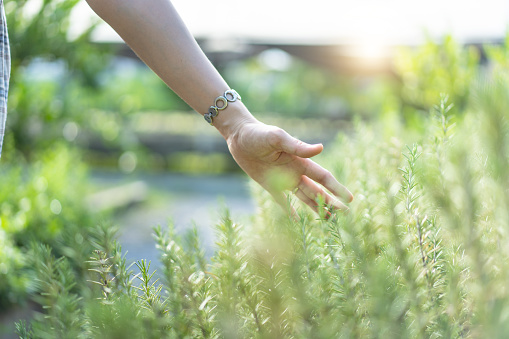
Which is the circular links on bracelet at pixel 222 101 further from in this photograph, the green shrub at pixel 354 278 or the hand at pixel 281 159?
the green shrub at pixel 354 278

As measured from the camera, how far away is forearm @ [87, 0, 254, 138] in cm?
141

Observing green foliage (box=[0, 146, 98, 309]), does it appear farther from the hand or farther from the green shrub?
the green shrub

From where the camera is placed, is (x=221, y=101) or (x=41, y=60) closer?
(x=221, y=101)

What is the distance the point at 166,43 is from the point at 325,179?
652mm

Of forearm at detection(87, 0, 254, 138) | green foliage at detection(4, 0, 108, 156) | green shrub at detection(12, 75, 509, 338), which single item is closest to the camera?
green shrub at detection(12, 75, 509, 338)

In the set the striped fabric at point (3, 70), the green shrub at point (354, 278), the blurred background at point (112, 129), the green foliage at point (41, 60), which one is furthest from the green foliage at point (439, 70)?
the green foliage at point (41, 60)

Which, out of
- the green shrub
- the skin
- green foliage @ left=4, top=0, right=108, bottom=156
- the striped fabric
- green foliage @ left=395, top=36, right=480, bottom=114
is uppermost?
green foliage @ left=395, top=36, right=480, bottom=114

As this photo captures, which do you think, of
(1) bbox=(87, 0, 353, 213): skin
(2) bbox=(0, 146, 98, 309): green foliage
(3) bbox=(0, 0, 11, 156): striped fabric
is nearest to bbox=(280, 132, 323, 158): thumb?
(1) bbox=(87, 0, 353, 213): skin

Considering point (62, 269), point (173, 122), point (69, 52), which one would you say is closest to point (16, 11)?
point (69, 52)

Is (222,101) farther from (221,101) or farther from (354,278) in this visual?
(354,278)

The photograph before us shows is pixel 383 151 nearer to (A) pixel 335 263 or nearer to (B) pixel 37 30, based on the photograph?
(A) pixel 335 263

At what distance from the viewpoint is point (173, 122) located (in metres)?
17.9

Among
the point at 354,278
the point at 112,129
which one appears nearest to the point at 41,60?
the point at 112,129

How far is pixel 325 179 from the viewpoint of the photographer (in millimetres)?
1313
